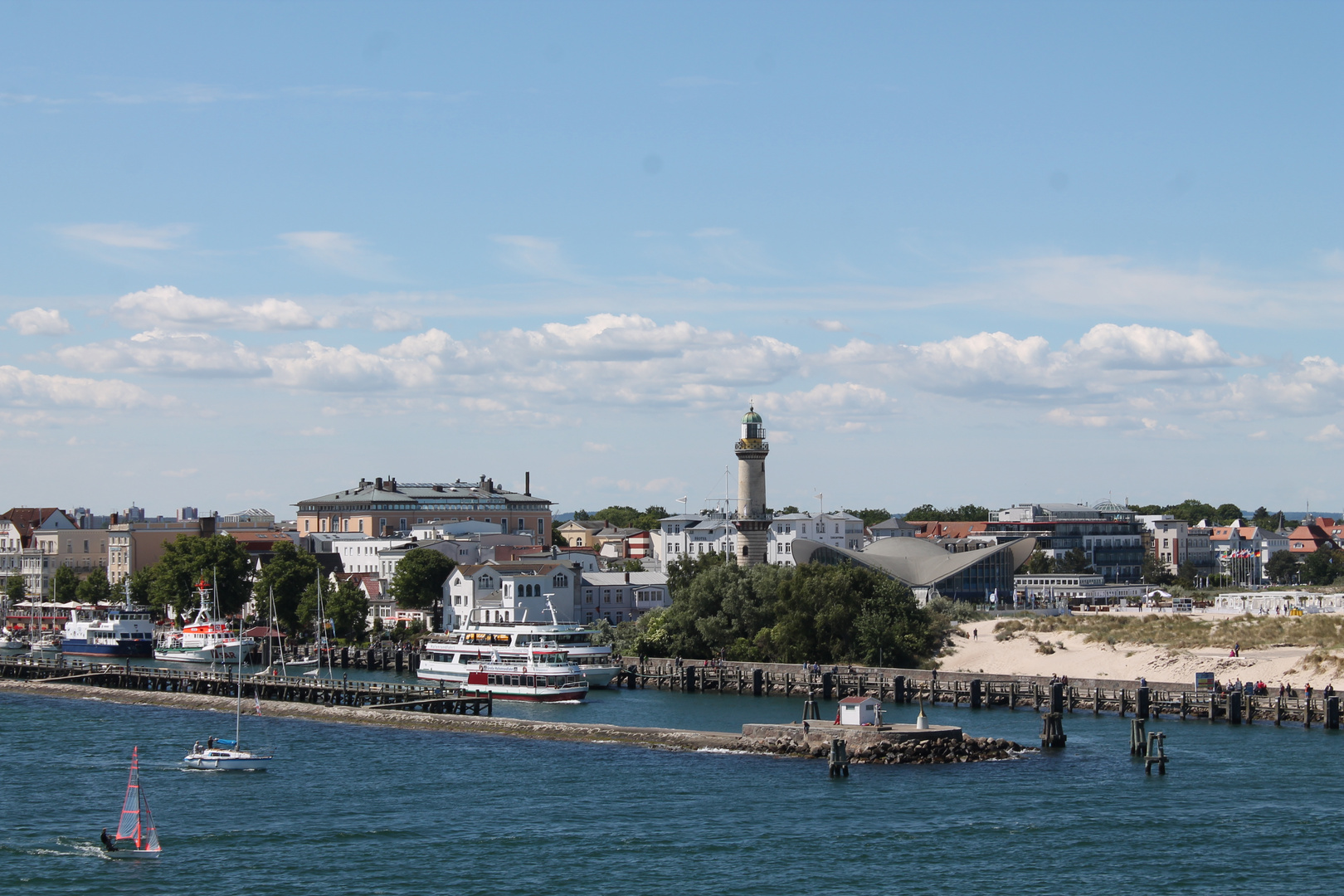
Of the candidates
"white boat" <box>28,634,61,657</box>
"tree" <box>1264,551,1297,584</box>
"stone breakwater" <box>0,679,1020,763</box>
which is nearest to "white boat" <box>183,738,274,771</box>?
"stone breakwater" <box>0,679,1020,763</box>

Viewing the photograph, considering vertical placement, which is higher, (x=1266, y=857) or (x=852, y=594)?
(x=852, y=594)

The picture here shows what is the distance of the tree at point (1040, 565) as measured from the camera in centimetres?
15925

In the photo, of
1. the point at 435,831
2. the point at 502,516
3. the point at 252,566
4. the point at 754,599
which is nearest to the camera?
the point at 435,831

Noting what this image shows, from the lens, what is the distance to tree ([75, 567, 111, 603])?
144000 mm

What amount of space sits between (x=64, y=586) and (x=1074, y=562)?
4107 inches

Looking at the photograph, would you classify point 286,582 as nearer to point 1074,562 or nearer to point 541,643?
point 541,643

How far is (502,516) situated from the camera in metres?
176

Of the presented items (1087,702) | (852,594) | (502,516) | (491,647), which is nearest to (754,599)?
(852,594)

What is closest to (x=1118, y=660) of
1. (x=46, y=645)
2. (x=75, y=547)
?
(x=46, y=645)

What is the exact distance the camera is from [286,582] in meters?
121

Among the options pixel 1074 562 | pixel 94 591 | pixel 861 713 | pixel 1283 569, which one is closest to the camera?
pixel 861 713

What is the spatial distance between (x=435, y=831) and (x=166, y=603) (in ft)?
307

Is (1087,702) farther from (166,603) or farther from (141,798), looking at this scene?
(166,603)

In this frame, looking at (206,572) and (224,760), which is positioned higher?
(206,572)
